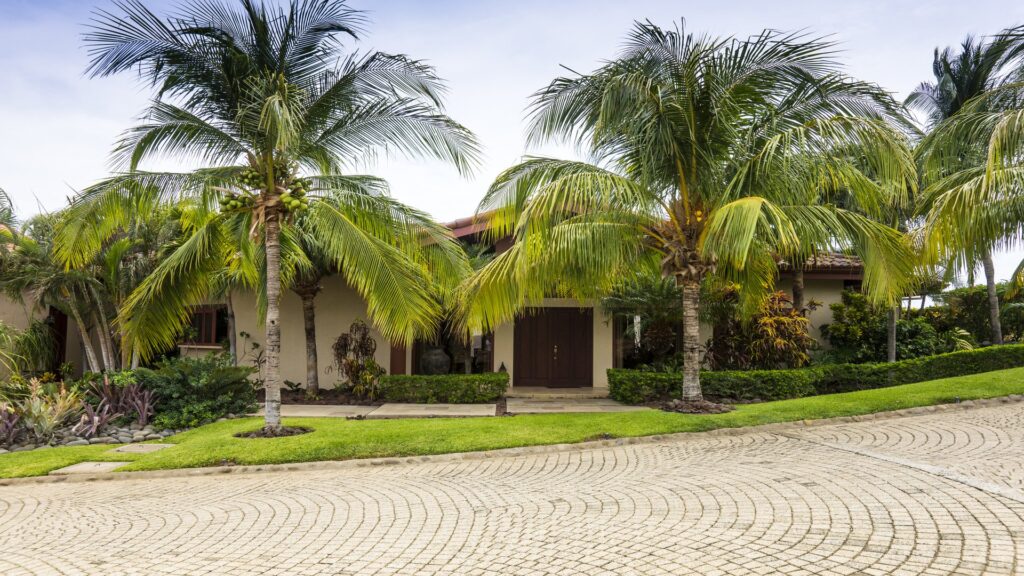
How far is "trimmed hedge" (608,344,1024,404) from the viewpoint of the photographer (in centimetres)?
1245

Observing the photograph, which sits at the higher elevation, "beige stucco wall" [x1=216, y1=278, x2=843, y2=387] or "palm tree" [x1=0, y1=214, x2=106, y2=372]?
"palm tree" [x1=0, y1=214, x2=106, y2=372]

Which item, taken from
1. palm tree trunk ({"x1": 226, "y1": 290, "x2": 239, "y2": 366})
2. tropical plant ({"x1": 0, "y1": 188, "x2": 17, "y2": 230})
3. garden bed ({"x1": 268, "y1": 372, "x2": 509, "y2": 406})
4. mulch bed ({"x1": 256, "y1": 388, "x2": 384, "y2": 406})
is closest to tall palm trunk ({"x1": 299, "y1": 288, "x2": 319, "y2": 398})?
mulch bed ({"x1": 256, "y1": 388, "x2": 384, "y2": 406})

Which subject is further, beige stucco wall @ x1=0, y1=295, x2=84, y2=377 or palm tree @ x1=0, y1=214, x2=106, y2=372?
beige stucco wall @ x1=0, y1=295, x2=84, y2=377

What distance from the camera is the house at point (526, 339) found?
14.7 metres

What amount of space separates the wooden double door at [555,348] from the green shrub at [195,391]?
6196 mm

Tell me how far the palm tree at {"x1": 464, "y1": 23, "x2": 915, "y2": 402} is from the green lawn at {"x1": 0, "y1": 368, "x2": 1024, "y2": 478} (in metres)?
1.49

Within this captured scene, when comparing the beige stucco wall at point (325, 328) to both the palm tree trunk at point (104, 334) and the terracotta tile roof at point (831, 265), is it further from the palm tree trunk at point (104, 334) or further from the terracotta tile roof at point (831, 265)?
the terracotta tile roof at point (831, 265)

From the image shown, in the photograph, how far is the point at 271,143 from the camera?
28.8 feet

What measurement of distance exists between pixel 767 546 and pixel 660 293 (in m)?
9.28

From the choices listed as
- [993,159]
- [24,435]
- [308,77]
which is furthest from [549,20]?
[24,435]

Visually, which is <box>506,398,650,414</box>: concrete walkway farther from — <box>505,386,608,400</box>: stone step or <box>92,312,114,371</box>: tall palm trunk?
<box>92,312,114,371</box>: tall palm trunk

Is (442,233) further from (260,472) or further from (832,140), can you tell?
(832,140)

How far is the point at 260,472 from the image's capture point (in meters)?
7.55

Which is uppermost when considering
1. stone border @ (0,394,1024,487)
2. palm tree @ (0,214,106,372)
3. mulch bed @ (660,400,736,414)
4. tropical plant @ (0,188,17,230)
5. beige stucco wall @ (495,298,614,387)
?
tropical plant @ (0,188,17,230)
